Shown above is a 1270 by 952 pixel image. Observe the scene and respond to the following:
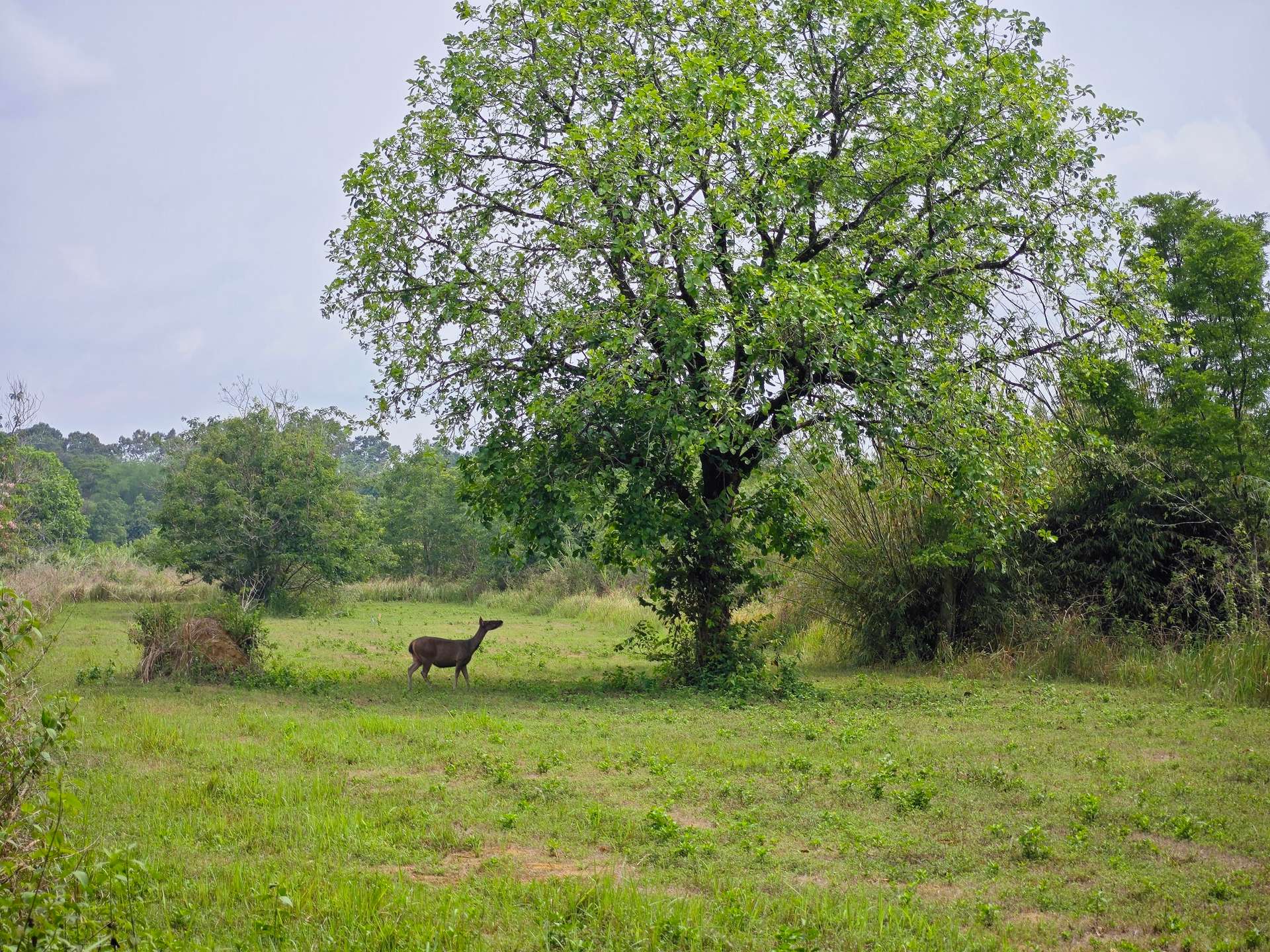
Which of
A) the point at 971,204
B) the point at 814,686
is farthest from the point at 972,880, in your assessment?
the point at 971,204

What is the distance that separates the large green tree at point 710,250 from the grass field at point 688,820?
10.9ft

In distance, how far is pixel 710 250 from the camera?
13188mm

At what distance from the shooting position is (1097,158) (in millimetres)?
14422

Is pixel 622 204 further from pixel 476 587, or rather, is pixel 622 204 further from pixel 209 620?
pixel 476 587

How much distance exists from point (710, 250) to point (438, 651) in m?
7.16

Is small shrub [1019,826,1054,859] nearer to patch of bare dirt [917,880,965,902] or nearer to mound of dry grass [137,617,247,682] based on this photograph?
patch of bare dirt [917,880,965,902]

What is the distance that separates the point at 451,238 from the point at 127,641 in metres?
11.1

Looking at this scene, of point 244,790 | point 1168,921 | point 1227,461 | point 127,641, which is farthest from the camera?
point 127,641

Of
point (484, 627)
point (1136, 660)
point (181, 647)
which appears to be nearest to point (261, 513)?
point (181, 647)

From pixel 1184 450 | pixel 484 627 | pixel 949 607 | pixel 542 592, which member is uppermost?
pixel 1184 450

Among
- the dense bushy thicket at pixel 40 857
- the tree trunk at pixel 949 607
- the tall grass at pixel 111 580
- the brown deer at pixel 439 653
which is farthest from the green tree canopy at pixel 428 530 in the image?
the dense bushy thicket at pixel 40 857

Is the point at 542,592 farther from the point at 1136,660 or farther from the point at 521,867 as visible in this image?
the point at 521,867

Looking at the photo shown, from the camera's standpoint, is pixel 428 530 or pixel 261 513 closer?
pixel 261 513

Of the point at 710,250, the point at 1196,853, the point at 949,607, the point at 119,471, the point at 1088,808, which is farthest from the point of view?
the point at 119,471
